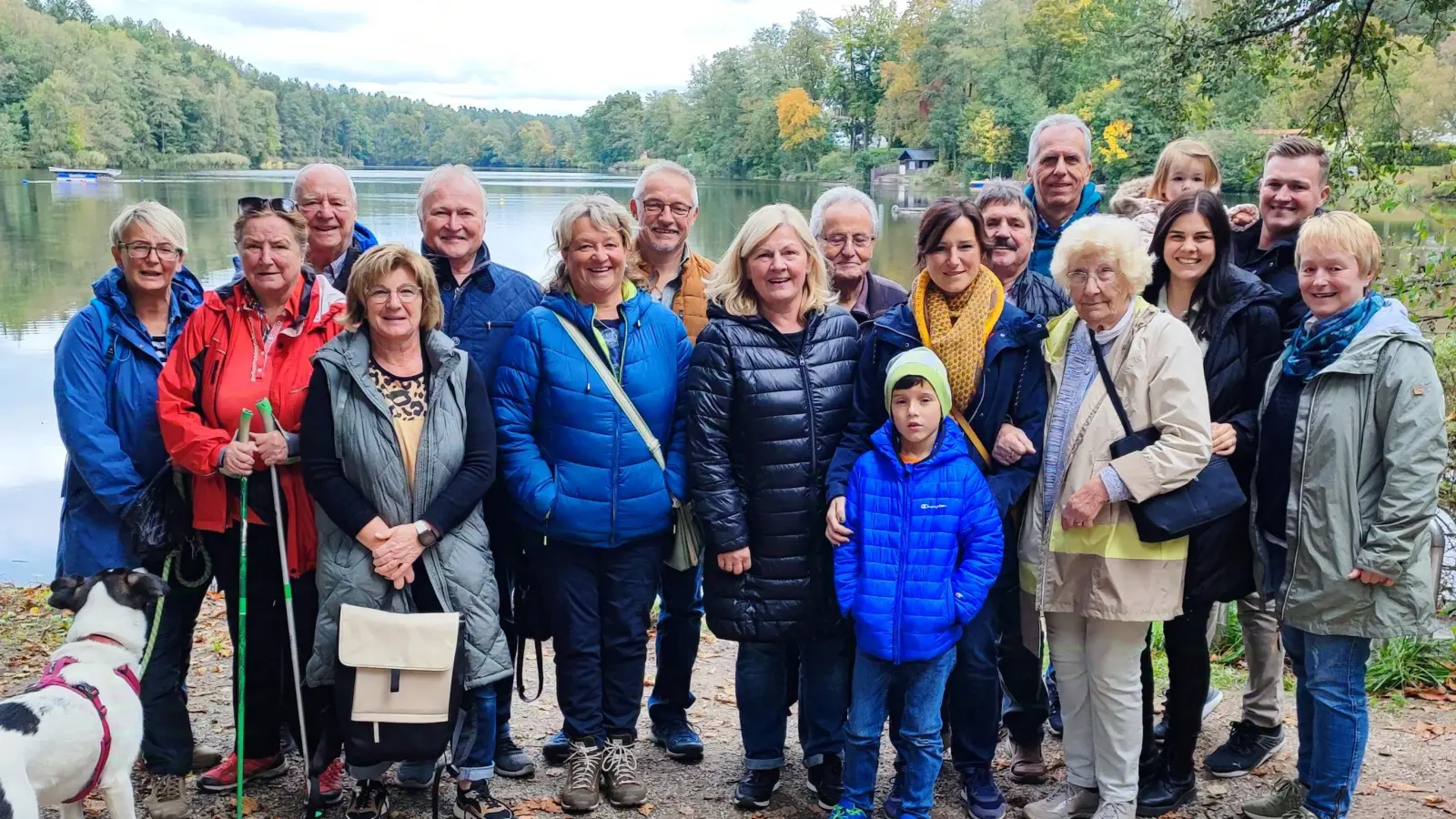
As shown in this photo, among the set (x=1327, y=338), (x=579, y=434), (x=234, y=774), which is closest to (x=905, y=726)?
(x=579, y=434)

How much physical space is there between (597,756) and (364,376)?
1626mm

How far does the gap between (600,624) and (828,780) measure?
102 cm

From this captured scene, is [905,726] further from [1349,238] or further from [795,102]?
[795,102]

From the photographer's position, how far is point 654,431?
3705 millimetres

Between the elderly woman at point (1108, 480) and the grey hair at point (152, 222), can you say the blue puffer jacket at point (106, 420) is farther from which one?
the elderly woman at point (1108, 480)

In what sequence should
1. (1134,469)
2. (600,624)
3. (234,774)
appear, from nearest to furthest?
(1134,469) → (600,624) → (234,774)

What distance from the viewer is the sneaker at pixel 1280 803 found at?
3.59 m

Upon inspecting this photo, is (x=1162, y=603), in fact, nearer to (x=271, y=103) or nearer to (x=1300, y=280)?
(x=1300, y=280)

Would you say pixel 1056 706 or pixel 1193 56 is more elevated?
pixel 1193 56

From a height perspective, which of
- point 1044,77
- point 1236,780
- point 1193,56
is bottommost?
point 1236,780

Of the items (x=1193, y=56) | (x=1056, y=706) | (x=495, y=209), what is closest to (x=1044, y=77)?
(x=495, y=209)

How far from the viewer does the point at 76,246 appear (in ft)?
86.5

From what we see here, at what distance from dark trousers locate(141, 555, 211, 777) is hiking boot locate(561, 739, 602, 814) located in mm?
1355

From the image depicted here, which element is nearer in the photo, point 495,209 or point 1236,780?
point 1236,780
